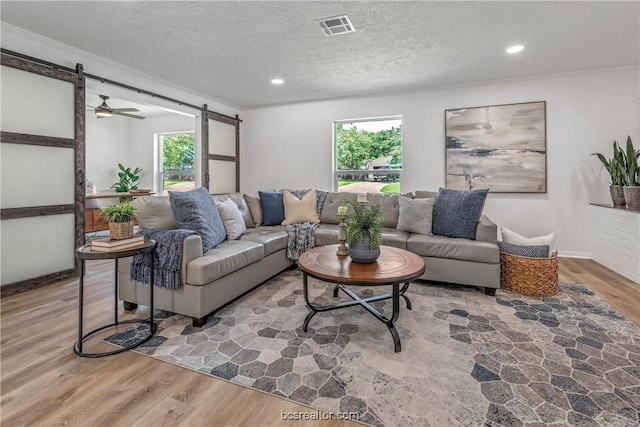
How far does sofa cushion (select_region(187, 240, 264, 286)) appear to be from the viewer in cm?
226

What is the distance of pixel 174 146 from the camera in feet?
24.5

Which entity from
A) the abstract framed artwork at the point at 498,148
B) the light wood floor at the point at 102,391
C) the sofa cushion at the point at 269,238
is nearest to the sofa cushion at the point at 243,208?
the sofa cushion at the point at 269,238

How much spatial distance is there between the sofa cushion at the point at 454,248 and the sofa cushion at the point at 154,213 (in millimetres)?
2314

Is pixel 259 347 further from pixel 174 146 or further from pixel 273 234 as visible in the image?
pixel 174 146

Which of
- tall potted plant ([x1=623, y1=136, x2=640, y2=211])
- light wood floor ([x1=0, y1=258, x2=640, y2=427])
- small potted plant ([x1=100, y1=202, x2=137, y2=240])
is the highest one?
tall potted plant ([x1=623, y1=136, x2=640, y2=211])

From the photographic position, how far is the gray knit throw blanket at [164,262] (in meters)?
2.28

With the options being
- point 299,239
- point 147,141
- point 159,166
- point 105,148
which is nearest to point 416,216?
Answer: point 299,239

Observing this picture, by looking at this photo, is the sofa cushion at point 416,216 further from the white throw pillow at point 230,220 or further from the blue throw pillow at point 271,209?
the white throw pillow at point 230,220

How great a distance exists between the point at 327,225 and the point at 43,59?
349cm

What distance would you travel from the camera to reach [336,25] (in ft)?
9.34

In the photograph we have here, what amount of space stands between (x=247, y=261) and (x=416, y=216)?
6.40 feet

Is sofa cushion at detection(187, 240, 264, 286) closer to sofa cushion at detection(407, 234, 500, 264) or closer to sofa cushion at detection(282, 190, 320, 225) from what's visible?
sofa cushion at detection(282, 190, 320, 225)

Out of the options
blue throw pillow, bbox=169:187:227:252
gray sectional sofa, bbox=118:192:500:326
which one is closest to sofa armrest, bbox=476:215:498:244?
gray sectional sofa, bbox=118:192:500:326

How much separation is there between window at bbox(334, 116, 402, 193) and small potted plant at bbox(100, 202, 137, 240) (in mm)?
3708
